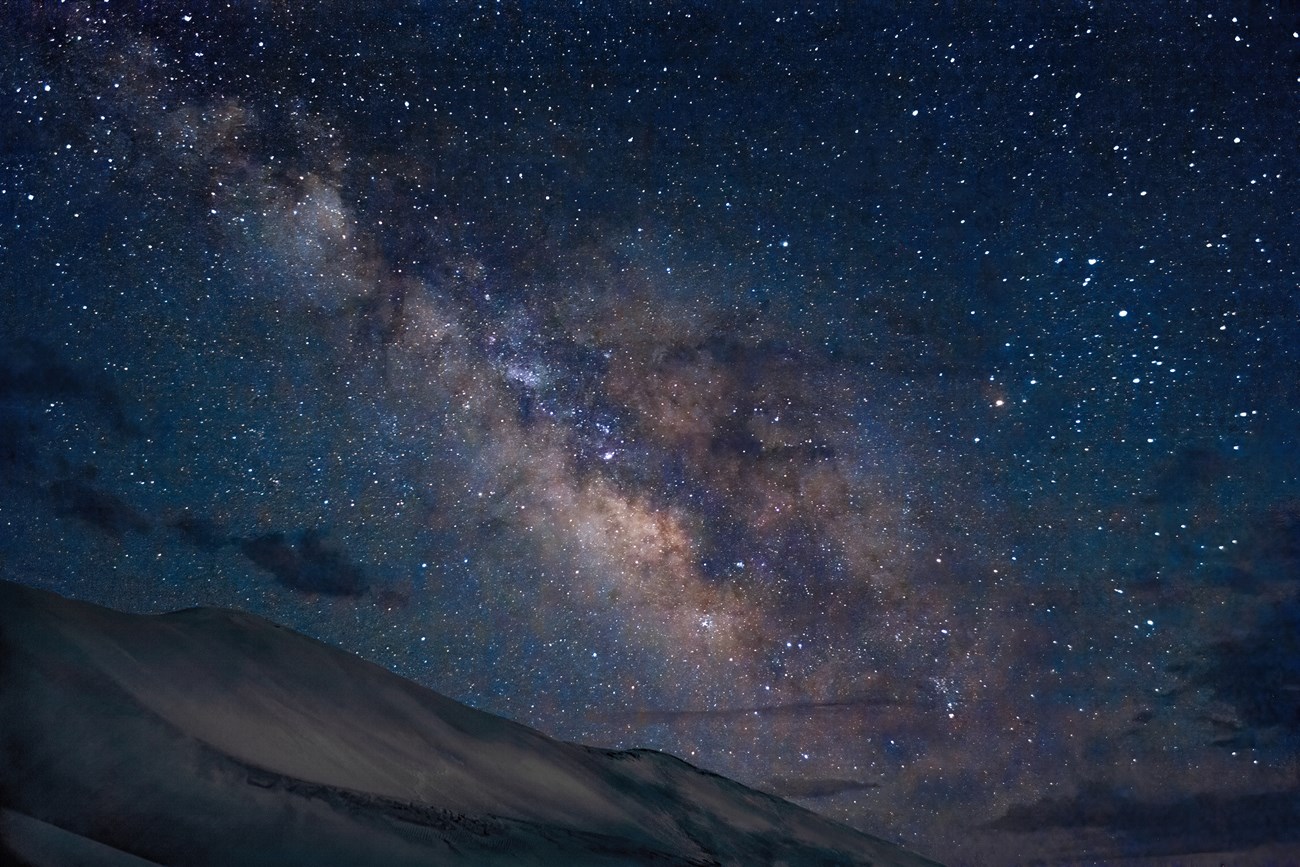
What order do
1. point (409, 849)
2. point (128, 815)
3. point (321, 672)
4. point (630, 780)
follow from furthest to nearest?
point (630, 780) < point (321, 672) < point (409, 849) < point (128, 815)

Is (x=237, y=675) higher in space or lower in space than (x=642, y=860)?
higher

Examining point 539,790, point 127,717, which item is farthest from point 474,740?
point 127,717

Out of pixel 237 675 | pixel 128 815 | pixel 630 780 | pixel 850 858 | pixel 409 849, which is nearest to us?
pixel 128 815

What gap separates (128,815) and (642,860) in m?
2.25

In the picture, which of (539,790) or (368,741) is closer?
(368,741)

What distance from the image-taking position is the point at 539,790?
392 cm

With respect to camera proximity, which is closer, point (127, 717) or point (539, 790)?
point (127, 717)

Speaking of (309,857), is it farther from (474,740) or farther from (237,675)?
(474,740)

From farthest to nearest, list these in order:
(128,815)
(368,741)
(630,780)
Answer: (630,780) → (368,741) → (128,815)

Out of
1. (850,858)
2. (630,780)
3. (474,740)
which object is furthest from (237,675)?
(850,858)

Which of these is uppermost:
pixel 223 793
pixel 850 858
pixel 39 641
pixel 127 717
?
pixel 39 641

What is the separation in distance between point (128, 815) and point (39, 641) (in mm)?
628

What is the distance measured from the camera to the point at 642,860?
3.61 metres

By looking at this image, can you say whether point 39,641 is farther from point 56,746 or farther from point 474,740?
point 474,740
